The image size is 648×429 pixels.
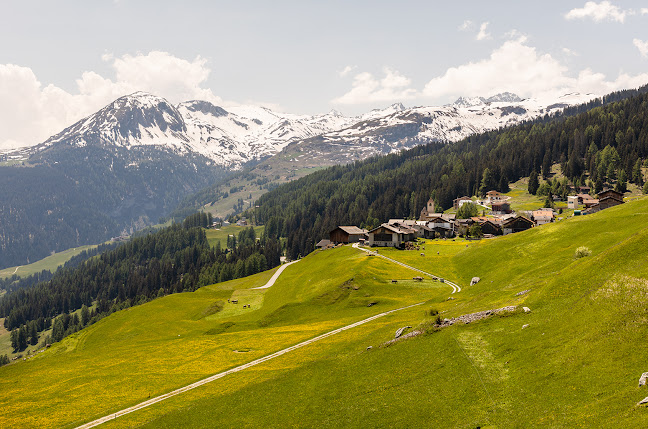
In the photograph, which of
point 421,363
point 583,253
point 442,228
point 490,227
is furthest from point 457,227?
point 421,363

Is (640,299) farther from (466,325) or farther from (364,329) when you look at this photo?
(364,329)

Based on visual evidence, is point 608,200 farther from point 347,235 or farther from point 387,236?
point 347,235

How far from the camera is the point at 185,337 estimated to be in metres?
85.6

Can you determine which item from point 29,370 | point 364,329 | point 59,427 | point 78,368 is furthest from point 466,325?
point 29,370

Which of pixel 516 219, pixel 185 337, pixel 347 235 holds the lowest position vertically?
pixel 185 337

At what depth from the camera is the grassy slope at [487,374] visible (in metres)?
25.2

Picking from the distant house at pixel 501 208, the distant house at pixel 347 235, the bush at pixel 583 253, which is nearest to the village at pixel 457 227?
the distant house at pixel 347 235

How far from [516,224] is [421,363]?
4776 inches

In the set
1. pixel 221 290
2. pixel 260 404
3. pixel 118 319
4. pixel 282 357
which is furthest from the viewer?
pixel 221 290

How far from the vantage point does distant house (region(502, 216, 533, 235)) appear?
14212 cm

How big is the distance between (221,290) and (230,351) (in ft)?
240

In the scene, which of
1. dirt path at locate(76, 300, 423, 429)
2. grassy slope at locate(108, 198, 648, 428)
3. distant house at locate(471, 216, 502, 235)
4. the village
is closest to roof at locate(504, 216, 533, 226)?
the village

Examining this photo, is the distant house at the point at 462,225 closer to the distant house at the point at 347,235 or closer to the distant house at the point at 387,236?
the distant house at the point at 387,236

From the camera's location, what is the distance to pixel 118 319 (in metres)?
108
